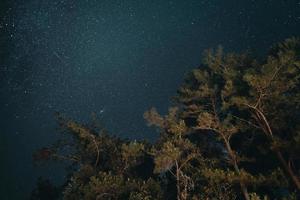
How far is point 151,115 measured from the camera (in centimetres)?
2797

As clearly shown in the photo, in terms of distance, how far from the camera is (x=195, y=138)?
110 feet

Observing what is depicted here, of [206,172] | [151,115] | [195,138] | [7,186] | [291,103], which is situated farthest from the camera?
[7,186]

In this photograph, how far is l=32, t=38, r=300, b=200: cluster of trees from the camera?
78.2 ft

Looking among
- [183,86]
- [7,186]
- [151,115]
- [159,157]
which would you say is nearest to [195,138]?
[183,86]

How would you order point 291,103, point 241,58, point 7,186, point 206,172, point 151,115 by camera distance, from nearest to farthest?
point 206,172
point 291,103
point 151,115
point 241,58
point 7,186

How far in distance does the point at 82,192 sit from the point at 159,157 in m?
6.84

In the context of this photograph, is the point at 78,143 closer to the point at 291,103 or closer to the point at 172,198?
the point at 172,198

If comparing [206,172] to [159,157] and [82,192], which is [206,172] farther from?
[82,192]

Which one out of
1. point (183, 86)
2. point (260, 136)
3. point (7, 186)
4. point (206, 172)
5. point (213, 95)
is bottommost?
point (206, 172)

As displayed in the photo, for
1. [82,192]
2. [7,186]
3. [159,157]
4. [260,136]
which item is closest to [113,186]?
[82,192]

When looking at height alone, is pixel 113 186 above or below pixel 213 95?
below

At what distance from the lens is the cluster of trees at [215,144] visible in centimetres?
2384

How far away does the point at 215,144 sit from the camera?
32.0m

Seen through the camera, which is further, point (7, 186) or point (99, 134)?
point (7, 186)
